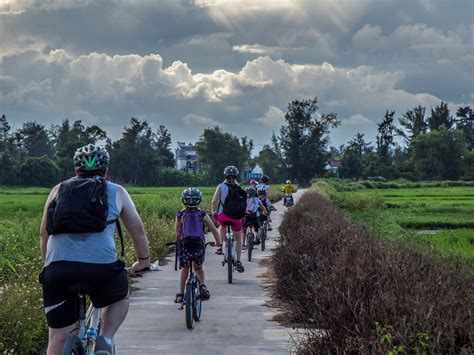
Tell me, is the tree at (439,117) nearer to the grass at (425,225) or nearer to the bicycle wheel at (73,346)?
the grass at (425,225)

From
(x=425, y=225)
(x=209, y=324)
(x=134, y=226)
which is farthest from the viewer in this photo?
(x=425, y=225)

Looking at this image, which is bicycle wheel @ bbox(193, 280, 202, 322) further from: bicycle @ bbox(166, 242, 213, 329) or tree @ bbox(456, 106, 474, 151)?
tree @ bbox(456, 106, 474, 151)

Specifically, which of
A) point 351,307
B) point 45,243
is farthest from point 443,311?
point 45,243

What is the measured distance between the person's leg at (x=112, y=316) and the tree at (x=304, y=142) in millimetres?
129027

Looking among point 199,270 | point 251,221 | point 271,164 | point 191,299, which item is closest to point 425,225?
point 251,221

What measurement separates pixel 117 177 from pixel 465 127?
3048 inches

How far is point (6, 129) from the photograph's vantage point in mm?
132500

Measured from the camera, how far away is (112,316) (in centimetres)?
519

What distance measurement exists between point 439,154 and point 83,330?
132 m

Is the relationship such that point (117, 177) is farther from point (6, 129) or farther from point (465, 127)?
point (465, 127)

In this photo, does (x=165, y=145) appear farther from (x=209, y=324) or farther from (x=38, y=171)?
(x=209, y=324)

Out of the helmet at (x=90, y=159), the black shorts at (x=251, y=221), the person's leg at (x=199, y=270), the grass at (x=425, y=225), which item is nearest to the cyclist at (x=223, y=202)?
the grass at (x=425, y=225)

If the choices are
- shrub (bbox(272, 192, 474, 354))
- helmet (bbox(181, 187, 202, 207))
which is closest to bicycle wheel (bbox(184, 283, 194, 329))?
helmet (bbox(181, 187, 202, 207))

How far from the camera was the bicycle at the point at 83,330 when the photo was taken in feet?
16.0
